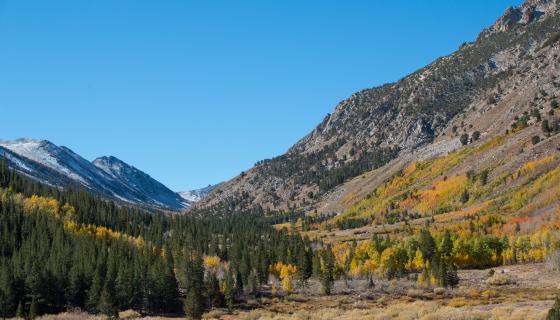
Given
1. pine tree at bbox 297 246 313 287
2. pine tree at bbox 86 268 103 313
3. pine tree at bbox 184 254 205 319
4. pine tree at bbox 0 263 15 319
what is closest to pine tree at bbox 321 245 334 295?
pine tree at bbox 297 246 313 287

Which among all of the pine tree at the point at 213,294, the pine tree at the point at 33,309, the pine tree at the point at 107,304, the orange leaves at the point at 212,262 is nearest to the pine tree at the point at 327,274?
the pine tree at the point at 213,294

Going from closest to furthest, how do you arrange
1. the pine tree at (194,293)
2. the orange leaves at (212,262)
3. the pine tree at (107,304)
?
the pine tree at (194,293) → the pine tree at (107,304) → the orange leaves at (212,262)

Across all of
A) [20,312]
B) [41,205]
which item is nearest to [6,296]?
[20,312]

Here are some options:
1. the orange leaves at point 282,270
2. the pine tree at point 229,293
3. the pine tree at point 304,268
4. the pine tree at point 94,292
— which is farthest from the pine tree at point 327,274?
the pine tree at point 94,292

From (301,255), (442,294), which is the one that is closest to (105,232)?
(301,255)

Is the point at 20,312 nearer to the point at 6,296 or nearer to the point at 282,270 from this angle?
the point at 6,296

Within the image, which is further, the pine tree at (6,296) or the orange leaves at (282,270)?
the orange leaves at (282,270)

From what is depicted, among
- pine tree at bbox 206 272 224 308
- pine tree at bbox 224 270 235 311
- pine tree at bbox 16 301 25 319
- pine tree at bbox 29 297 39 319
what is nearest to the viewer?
pine tree at bbox 16 301 25 319

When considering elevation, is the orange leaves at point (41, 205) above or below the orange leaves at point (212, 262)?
above

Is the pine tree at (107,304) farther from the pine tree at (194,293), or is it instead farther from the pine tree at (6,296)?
the pine tree at (6,296)

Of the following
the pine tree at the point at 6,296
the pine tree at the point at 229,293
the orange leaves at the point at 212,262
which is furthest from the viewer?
the orange leaves at the point at 212,262

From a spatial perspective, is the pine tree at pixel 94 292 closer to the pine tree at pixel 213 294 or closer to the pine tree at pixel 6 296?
the pine tree at pixel 6 296

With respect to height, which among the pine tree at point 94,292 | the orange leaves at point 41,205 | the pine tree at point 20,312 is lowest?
the pine tree at point 20,312

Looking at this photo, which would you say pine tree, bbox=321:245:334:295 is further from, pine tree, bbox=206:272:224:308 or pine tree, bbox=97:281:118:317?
pine tree, bbox=97:281:118:317
